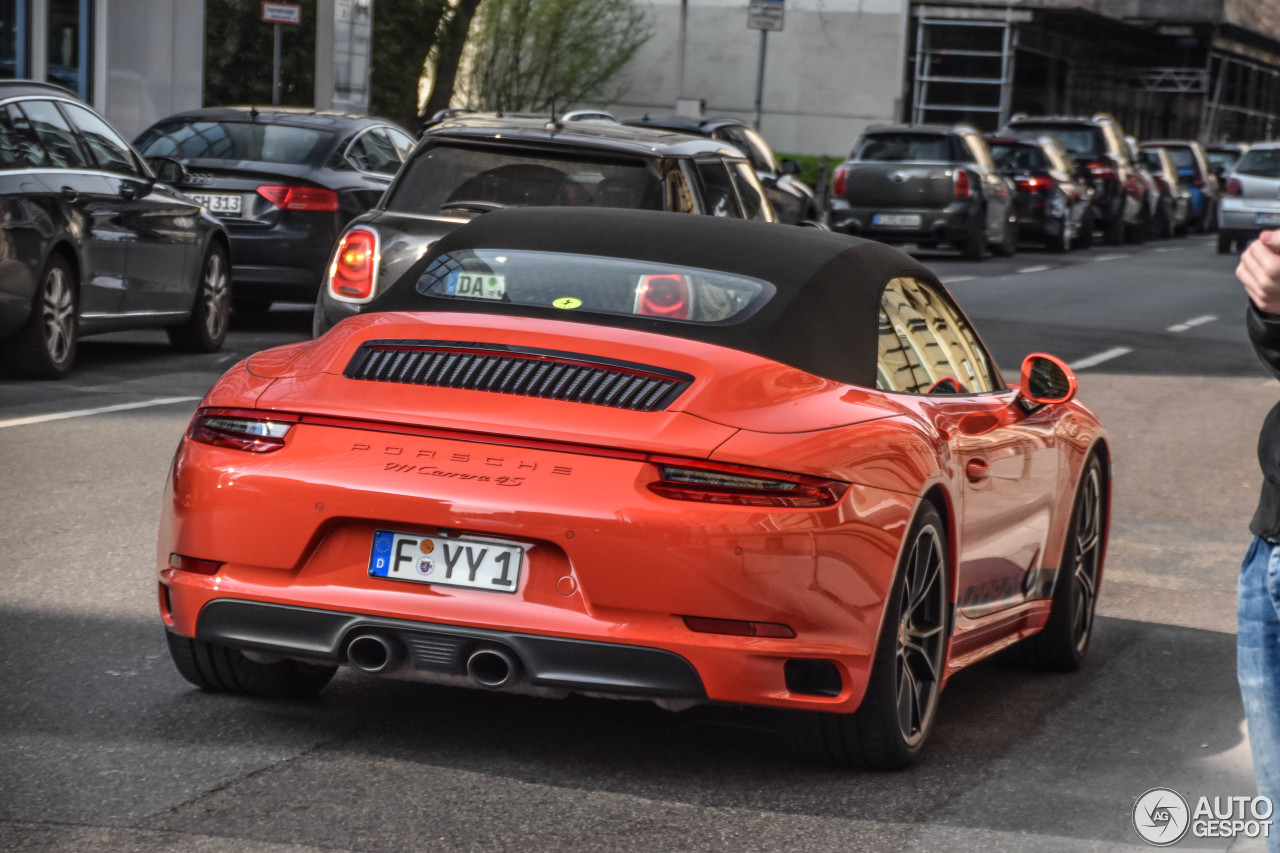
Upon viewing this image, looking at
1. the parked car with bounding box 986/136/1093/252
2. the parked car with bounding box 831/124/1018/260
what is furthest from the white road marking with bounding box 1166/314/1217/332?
the parked car with bounding box 986/136/1093/252

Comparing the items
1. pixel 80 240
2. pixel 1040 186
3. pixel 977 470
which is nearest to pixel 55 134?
pixel 80 240

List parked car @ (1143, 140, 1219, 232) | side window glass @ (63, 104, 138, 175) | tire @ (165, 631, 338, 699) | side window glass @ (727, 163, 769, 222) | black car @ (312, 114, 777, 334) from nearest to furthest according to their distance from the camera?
tire @ (165, 631, 338, 699)
black car @ (312, 114, 777, 334)
side window glass @ (727, 163, 769, 222)
side window glass @ (63, 104, 138, 175)
parked car @ (1143, 140, 1219, 232)

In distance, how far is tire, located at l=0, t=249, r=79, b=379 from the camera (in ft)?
38.6

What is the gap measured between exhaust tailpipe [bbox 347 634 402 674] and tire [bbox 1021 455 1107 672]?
2.37 meters

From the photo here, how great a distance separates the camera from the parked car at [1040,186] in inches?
1313

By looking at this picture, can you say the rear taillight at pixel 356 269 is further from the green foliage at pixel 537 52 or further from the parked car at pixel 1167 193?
the green foliage at pixel 537 52

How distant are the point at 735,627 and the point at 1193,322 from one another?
57.9 ft

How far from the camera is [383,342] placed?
5.04 metres

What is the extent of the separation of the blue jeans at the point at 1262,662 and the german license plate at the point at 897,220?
26.3m

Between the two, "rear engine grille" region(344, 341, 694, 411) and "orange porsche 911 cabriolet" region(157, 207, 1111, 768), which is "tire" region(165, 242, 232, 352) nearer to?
"orange porsche 911 cabriolet" region(157, 207, 1111, 768)

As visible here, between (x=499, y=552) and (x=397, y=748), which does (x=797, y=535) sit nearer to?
(x=499, y=552)

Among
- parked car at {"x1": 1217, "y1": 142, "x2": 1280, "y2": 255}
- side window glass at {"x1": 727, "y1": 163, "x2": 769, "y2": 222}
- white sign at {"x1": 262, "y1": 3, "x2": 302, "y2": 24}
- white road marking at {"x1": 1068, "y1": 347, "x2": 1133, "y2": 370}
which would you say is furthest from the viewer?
parked car at {"x1": 1217, "y1": 142, "x2": 1280, "y2": 255}

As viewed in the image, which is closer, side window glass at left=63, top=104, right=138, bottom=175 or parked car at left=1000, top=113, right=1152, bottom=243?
side window glass at left=63, top=104, right=138, bottom=175

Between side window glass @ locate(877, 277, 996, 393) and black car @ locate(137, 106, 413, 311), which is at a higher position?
side window glass @ locate(877, 277, 996, 393)
